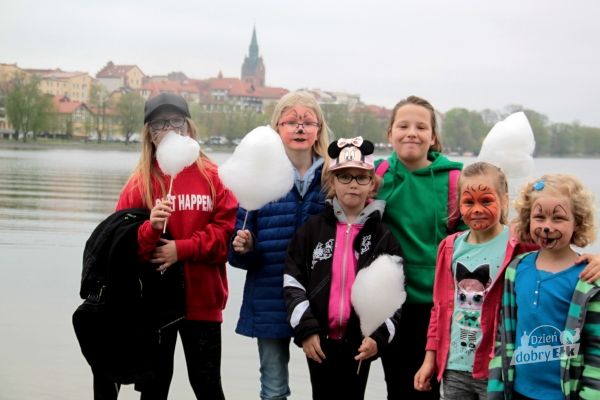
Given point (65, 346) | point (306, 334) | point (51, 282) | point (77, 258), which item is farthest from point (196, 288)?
point (77, 258)

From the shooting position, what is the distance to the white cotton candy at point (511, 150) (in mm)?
3607

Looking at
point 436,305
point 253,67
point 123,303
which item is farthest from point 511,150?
point 253,67

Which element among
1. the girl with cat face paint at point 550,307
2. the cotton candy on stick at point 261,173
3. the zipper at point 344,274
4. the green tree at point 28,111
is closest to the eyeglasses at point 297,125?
the cotton candy on stick at point 261,173

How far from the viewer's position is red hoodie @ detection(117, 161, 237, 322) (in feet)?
11.9

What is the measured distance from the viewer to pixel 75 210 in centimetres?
1582

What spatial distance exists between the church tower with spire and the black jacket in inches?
6732

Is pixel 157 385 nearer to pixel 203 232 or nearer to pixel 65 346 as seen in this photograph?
pixel 203 232

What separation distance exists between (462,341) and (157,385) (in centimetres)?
154

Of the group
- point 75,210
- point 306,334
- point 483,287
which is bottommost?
point 75,210

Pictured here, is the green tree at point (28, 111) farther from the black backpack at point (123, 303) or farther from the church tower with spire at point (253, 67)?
the church tower with spire at point (253, 67)

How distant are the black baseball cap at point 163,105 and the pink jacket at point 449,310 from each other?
1.49 m

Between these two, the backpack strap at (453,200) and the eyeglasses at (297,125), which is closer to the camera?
the backpack strap at (453,200)

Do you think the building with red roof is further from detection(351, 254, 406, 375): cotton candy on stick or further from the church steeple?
detection(351, 254, 406, 375): cotton candy on stick

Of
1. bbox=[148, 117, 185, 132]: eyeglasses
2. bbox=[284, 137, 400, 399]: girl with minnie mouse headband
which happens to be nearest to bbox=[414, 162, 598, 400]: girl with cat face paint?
bbox=[284, 137, 400, 399]: girl with minnie mouse headband
